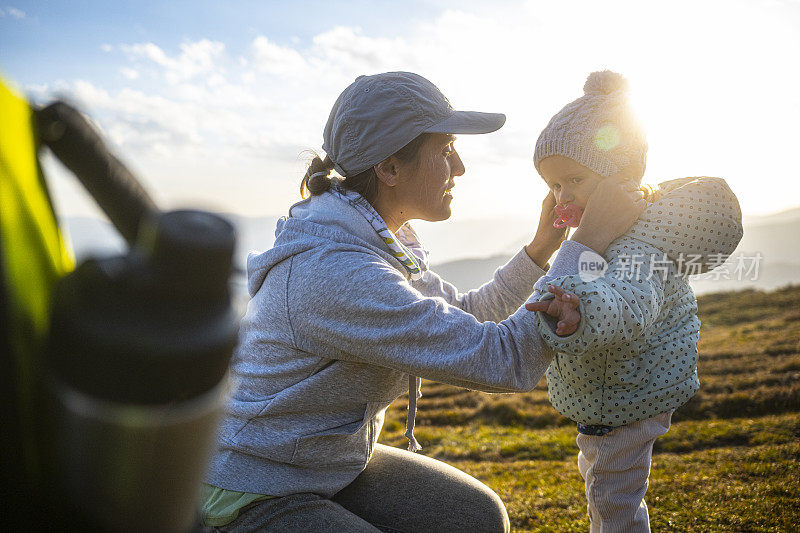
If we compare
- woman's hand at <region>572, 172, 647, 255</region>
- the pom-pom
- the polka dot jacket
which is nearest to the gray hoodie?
woman's hand at <region>572, 172, 647, 255</region>

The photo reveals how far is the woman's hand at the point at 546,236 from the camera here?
3654 mm

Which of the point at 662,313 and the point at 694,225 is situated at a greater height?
the point at 694,225

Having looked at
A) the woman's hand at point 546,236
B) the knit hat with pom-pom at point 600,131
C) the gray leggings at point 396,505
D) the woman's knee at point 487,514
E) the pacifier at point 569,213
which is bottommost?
the woman's knee at point 487,514

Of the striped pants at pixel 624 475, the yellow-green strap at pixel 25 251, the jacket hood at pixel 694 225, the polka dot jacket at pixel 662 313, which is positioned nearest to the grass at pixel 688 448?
the striped pants at pixel 624 475

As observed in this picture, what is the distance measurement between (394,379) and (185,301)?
2.38 meters

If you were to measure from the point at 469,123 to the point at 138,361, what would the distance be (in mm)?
2750

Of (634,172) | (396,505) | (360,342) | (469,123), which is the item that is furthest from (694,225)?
(396,505)

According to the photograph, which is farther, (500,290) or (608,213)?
(500,290)

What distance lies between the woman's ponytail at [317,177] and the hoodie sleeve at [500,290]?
935mm

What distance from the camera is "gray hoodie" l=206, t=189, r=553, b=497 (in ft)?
8.57

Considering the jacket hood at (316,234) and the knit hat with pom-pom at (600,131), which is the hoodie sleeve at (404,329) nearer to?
the jacket hood at (316,234)

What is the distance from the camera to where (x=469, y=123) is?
129 inches

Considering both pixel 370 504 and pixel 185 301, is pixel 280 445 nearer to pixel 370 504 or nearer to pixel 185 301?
pixel 370 504

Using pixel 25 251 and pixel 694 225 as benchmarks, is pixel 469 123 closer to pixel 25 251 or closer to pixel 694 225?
pixel 694 225
